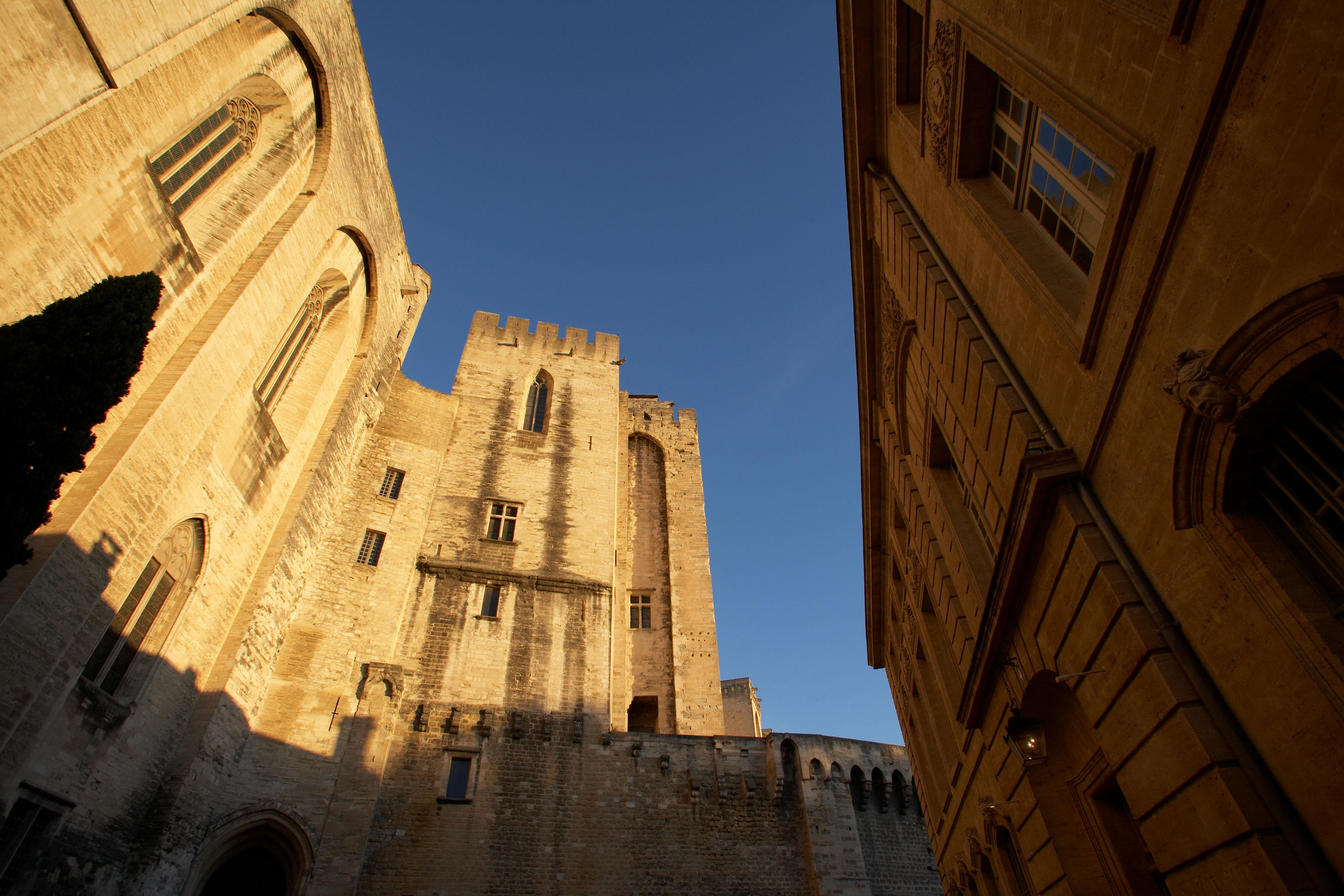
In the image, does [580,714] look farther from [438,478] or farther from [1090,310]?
[1090,310]

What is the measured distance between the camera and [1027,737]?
531 centimetres

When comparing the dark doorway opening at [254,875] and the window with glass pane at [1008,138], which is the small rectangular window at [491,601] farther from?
the window with glass pane at [1008,138]

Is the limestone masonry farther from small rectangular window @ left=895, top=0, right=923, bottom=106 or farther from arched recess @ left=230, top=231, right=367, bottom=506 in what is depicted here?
small rectangular window @ left=895, top=0, right=923, bottom=106

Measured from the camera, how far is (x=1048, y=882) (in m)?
5.98

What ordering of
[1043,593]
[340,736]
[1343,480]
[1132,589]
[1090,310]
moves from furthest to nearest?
[340,736]
[1043,593]
[1090,310]
[1132,589]
[1343,480]

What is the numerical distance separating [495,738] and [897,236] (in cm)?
1295

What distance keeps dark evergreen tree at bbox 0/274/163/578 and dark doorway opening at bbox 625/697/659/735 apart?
15291 mm

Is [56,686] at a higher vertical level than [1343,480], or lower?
higher

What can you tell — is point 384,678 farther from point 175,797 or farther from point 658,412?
point 658,412

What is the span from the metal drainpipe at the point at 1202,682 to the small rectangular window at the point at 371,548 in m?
15.1

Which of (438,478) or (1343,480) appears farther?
(438,478)

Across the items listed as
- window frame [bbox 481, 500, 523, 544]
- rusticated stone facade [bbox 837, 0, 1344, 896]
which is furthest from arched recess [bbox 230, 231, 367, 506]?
rusticated stone facade [bbox 837, 0, 1344, 896]

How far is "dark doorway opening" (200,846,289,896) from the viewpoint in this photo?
11.9m

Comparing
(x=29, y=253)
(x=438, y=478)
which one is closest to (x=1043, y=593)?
(x=29, y=253)
